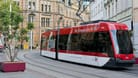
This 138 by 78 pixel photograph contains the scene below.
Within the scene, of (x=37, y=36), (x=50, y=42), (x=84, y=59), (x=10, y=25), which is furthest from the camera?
(x=37, y=36)

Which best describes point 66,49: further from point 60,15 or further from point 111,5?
point 60,15

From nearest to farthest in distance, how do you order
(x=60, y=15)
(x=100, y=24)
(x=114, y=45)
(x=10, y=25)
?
1. (x=10, y=25)
2. (x=114, y=45)
3. (x=100, y=24)
4. (x=60, y=15)

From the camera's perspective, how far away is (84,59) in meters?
29.9

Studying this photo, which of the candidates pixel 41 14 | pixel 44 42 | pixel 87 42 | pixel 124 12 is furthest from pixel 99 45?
pixel 41 14

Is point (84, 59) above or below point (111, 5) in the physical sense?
below

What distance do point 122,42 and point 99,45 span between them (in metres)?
1.84

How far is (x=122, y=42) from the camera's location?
1035 inches

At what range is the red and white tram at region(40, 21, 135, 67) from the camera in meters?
26.1

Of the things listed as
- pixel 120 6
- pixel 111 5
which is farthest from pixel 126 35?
pixel 111 5

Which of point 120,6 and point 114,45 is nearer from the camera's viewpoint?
point 114,45

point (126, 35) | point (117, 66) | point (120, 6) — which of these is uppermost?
point (120, 6)

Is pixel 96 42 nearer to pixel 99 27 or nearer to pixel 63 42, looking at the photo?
pixel 99 27

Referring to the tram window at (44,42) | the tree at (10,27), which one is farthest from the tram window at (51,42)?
the tree at (10,27)

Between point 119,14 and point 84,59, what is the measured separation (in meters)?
16.1
